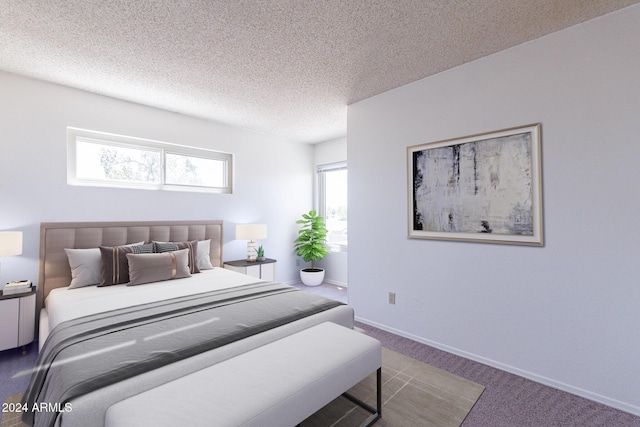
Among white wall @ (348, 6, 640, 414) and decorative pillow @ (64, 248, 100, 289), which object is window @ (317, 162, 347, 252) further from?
decorative pillow @ (64, 248, 100, 289)

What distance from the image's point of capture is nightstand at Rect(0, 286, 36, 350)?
97.0 inches

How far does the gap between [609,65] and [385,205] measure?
6.45ft

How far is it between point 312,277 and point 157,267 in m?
2.61

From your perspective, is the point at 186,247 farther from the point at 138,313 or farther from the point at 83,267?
the point at 138,313

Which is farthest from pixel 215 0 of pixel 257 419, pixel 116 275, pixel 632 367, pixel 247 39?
pixel 632 367

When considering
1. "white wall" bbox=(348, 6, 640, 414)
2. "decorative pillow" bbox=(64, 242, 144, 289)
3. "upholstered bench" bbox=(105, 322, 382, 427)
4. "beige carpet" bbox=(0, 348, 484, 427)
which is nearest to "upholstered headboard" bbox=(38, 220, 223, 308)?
"decorative pillow" bbox=(64, 242, 144, 289)

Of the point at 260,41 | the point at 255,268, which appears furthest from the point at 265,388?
the point at 255,268

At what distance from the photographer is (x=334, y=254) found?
5305mm

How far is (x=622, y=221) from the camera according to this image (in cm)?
190

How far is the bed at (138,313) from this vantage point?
1.35 meters

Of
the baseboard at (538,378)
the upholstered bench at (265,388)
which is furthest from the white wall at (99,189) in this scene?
the baseboard at (538,378)

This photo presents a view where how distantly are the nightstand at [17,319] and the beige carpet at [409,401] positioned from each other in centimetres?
79

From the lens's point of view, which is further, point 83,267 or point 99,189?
point 99,189

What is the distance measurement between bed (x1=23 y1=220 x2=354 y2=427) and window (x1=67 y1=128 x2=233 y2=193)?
1.88 ft
